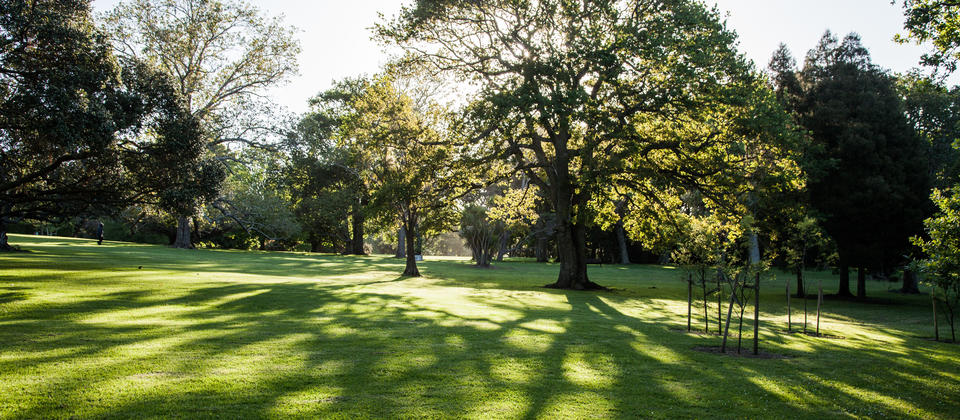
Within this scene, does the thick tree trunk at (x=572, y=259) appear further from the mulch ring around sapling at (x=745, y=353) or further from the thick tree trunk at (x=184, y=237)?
the thick tree trunk at (x=184, y=237)

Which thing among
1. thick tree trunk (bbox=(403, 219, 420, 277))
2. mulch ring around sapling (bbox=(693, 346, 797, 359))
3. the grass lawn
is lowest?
the grass lawn

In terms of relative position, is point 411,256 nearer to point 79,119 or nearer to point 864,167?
point 79,119

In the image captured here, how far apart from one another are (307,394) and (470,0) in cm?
2154

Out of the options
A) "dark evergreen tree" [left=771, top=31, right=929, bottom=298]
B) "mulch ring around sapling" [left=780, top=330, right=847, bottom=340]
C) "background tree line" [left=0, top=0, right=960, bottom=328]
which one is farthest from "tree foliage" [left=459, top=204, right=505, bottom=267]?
"mulch ring around sapling" [left=780, top=330, right=847, bottom=340]

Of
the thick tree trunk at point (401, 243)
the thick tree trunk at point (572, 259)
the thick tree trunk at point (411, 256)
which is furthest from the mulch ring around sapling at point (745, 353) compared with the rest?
the thick tree trunk at point (401, 243)

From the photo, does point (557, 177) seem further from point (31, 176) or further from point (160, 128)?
point (31, 176)

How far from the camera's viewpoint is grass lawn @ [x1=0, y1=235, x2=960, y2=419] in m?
6.34

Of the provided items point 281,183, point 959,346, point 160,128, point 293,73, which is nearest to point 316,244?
point 281,183

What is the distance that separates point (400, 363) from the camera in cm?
845

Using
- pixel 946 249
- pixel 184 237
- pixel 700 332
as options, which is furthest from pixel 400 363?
pixel 184 237

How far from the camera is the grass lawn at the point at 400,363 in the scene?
634 cm

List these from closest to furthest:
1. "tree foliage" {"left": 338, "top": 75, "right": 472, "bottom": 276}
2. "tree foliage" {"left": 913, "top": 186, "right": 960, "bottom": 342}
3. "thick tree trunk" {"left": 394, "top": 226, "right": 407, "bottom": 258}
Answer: "tree foliage" {"left": 913, "top": 186, "right": 960, "bottom": 342} → "tree foliage" {"left": 338, "top": 75, "right": 472, "bottom": 276} → "thick tree trunk" {"left": 394, "top": 226, "right": 407, "bottom": 258}

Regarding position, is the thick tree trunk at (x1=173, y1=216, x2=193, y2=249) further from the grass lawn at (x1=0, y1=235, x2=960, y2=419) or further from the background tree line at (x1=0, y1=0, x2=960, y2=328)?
the grass lawn at (x1=0, y1=235, x2=960, y2=419)

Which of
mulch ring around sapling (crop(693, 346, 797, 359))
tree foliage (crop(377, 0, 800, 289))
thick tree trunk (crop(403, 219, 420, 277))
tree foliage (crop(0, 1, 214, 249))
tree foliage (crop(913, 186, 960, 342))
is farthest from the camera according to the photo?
thick tree trunk (crop(403, 219, 420, 277))
